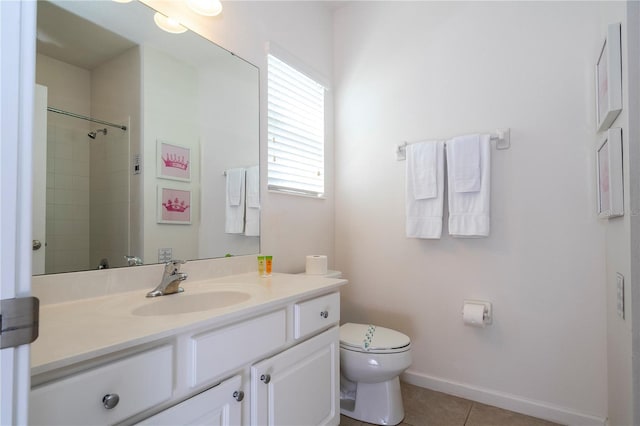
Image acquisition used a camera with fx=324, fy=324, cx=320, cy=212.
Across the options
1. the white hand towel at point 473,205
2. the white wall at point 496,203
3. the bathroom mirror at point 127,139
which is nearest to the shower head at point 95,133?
the bathroom mirror at point 127,139

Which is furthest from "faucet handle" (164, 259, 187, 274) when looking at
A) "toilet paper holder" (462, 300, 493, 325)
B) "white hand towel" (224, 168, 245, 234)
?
"toilet paper holder" (462, 300, 493, 325)

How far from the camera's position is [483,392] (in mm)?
1929

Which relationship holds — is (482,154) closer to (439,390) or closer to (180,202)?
(439,390)

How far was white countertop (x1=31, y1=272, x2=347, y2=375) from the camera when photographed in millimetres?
684

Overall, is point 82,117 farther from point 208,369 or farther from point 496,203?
point 496,203

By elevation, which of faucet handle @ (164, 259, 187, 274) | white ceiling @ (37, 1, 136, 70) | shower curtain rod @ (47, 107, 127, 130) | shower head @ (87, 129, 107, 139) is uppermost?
white ceiling @ (37, 1, 136, 70)

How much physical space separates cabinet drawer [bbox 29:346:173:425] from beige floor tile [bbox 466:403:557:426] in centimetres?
167

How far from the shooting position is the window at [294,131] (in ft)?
6.63

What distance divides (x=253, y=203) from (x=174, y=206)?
47 cm

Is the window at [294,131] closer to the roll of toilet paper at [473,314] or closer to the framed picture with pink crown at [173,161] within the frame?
the framed picture with pink crown at [173,161]

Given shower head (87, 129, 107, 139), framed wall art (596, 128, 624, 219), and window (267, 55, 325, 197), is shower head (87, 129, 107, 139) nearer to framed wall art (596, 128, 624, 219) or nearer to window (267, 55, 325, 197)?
window (267, 55, 325, 197)

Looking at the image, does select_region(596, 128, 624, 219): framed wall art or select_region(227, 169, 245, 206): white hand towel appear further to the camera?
select_region(227, 169, 245, 206): white hand towel

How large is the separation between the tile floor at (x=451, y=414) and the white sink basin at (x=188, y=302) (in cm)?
101

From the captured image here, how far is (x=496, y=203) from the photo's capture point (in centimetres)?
192
